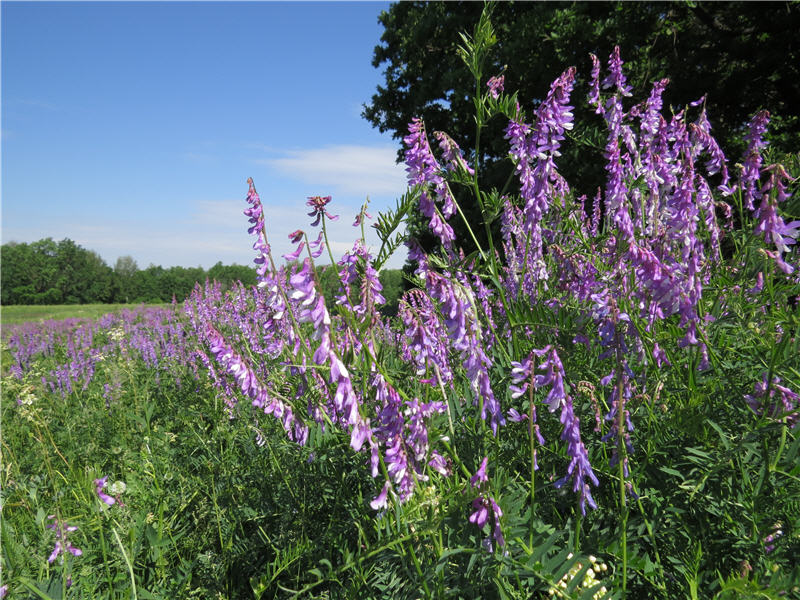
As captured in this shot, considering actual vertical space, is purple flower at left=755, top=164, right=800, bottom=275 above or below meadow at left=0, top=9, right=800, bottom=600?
above

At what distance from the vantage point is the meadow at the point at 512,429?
1.42 meters

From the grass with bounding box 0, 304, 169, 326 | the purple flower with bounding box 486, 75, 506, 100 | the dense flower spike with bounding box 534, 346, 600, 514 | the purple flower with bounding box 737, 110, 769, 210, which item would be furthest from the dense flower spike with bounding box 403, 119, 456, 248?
the grass with bounding box 0, 304, 169, 326

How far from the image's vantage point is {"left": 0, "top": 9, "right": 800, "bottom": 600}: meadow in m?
1.42

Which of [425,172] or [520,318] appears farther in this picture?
[425,172]

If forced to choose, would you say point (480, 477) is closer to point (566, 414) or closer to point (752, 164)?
point (566, 414)

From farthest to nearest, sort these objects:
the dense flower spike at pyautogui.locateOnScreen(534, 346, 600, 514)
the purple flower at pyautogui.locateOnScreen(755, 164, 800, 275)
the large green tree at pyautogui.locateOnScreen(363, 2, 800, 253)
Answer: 1. the large green tree at pyautogui.locateOnScreen(363, 2, 800, 253)
2. the purple flower at pyautogui.locateOnScreen(755, 164, 800, 275)
3. the dense flower spike at pyautogui.locateOnScreen(534, 346, 600, 514)

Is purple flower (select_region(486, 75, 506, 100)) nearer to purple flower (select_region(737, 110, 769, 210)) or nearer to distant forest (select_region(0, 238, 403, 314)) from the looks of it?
purple flower (select_region(737, 110, 769, 210))

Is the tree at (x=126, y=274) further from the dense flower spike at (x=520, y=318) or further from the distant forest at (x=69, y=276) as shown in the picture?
the dense flower spike at (x=520, y=318)

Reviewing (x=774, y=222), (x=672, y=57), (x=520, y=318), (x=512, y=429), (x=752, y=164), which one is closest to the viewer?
(x=774, y=222)

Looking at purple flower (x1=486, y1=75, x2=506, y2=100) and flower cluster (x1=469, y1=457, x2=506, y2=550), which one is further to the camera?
purple flower (x1=486, y1=75, x2=506, y2=100)

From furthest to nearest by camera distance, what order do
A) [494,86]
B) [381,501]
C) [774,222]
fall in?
1. [494,86]
2. [774,222]
3. [381,501]

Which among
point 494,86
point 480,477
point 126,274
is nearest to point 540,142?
point 494,86

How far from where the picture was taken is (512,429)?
6.59 ft

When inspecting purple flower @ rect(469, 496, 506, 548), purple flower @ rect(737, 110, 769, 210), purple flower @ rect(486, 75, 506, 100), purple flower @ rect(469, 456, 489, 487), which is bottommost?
purple flower @ rect(469, 496, 506, 548)
